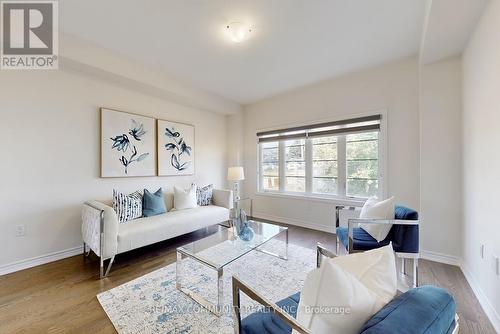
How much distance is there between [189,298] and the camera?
1854 mm

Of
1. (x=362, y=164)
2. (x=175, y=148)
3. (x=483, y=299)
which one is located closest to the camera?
(x=483, y=299)

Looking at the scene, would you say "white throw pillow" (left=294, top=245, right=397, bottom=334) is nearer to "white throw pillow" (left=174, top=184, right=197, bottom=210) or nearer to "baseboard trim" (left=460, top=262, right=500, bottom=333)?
"baseboard trim" (left=460, top=262, right=500, bottom=333)

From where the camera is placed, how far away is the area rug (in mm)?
1555

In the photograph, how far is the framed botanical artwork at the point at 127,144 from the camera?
2938 mm

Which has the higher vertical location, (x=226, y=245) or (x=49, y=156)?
(x=49, y=156)

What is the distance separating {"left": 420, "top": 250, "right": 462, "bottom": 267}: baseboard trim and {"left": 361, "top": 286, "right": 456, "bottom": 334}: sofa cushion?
2321 mm

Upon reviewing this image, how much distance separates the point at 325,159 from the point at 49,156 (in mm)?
3827

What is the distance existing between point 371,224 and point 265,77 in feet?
8.28

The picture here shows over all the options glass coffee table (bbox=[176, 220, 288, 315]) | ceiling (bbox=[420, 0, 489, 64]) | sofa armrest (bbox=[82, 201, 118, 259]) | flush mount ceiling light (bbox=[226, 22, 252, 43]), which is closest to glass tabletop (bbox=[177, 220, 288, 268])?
glass coffee table (bbox=[176, 220, 288, 315])

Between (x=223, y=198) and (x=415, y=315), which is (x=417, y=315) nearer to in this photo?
(x=415, y=315)

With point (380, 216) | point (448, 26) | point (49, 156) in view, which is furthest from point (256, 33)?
point (49, 156)

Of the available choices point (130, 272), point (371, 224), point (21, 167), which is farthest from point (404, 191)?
point (21, 167)

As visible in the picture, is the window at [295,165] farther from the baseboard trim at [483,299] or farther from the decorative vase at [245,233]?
the baseboard trim at [483,299]

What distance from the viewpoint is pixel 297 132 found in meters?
3.95
